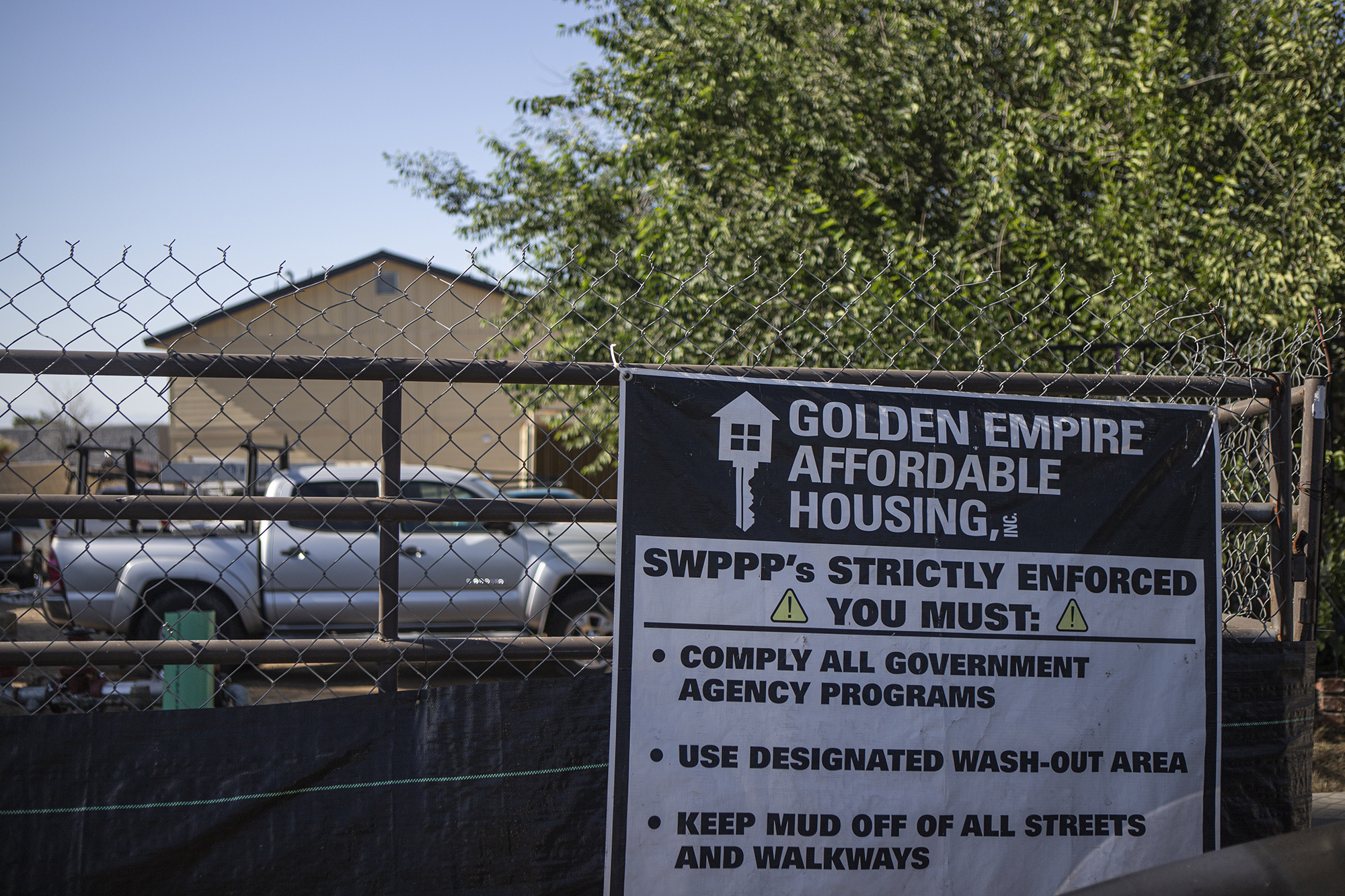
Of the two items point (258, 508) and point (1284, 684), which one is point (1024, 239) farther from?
point (258, 508)

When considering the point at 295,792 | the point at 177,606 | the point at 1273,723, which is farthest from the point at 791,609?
the point at 177,606

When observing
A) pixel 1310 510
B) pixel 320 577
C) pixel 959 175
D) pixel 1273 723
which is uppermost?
pixel 959 175

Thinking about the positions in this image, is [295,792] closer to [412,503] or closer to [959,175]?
[412,503]

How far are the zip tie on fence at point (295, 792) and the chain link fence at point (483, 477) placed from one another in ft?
0.85

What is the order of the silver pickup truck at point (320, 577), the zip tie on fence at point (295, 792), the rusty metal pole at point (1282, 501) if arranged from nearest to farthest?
the zip tie on fence at point (295, 792)
the rusty metal pole at point (1282, 501)
the silver pickup truck at point (320, 577)

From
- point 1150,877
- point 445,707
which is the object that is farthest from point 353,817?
point 1150,877

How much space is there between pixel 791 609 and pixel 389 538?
1.07 m

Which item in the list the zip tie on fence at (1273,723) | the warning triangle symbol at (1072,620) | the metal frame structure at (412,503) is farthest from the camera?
the zip tie on fence at (1273,723)

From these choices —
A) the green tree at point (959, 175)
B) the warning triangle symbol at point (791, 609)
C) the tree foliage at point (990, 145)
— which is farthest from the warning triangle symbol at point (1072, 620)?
the tree foliage at point (990, 145)

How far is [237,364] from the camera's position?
94.8 inches

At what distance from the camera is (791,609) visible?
247cm

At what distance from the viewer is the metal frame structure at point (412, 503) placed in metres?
2.33

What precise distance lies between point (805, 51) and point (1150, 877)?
27.2 ft

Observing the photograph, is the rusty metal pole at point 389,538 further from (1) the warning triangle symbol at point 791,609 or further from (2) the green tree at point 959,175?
(2) the green tree at point 959,175
